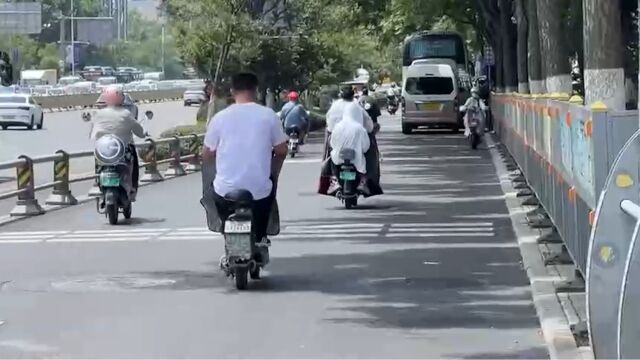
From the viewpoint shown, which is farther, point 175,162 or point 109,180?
point 175,162

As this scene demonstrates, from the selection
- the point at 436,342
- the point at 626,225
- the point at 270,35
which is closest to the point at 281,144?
the point at 436,342

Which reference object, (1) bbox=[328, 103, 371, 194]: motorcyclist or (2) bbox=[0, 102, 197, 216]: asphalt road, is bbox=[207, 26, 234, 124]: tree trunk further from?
(1) bbox=[328, 103, 371, 194]: motorcyclist

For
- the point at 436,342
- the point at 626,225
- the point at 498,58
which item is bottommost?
the point at 436,342

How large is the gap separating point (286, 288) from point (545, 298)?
2.36 m

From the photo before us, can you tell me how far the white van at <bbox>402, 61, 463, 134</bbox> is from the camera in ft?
156

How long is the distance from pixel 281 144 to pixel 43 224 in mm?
7210

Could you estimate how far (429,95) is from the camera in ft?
155

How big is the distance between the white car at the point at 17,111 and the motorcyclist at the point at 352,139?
3525 centimetres

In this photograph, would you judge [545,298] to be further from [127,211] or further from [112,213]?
[127,211]

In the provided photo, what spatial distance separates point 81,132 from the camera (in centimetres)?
5116

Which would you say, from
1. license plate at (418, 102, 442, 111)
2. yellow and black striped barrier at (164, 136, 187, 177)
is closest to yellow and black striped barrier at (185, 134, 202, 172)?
yellow and black striped barrier at (164, 136, 187, 177)

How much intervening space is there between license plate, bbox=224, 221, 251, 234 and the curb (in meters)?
2.47

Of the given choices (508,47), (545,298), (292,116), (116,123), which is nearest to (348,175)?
(116,123)

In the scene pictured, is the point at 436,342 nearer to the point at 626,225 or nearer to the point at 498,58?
the point at 626,225
